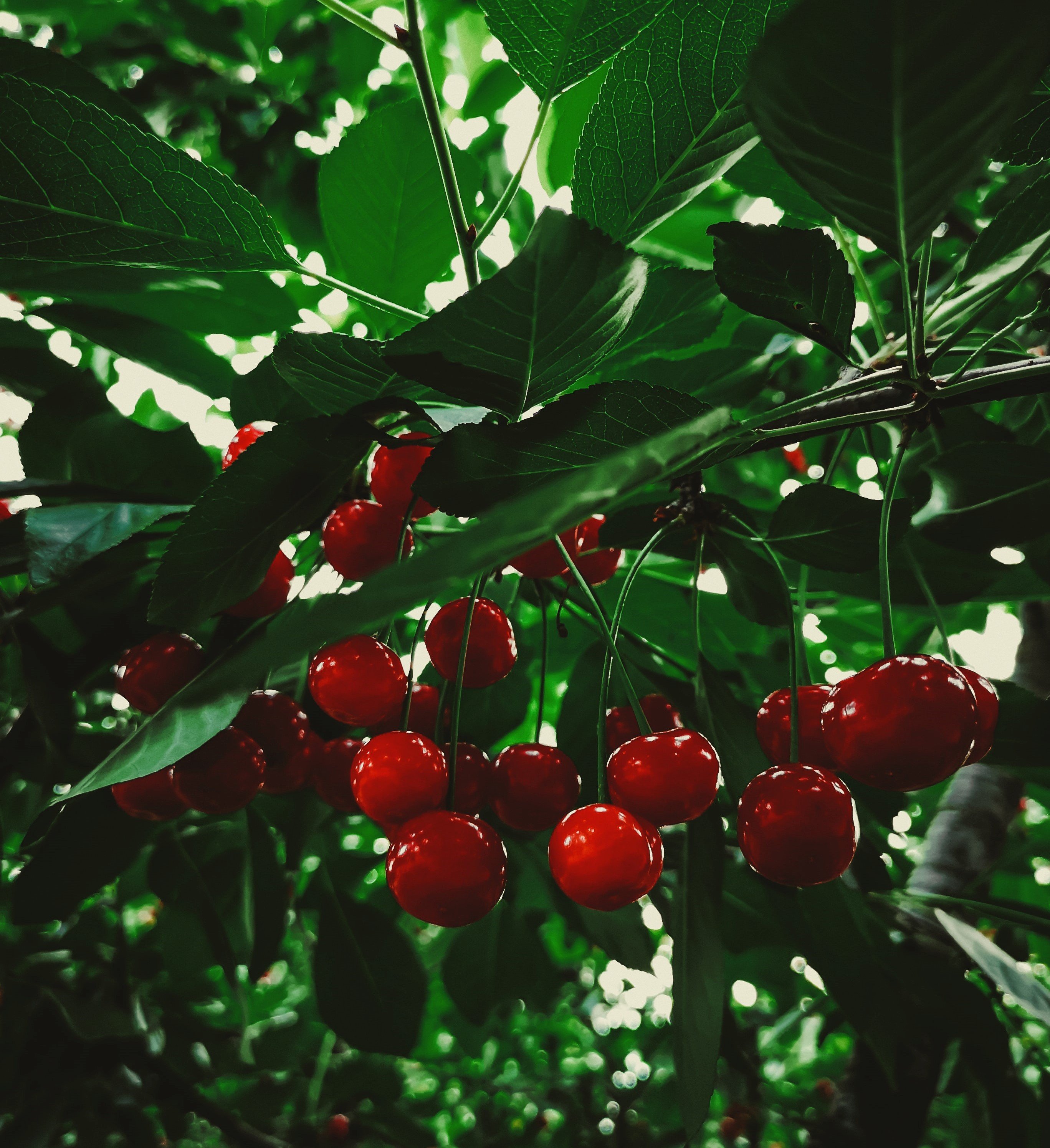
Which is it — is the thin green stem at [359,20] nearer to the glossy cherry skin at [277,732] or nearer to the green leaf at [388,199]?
the green leaf at [388,199]

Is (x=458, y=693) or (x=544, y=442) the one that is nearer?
(x=544, y=442)

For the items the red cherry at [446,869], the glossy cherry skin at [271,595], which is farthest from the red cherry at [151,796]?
the red cherry at [446,869]

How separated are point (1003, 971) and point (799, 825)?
0.63 m

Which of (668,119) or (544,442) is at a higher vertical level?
(668,119)

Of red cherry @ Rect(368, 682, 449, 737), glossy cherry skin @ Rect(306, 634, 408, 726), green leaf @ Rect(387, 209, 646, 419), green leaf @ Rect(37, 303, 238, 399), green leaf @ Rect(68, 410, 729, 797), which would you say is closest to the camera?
green leaf @ Rect(68, 410, 729, 797)

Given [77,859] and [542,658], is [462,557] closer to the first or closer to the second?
A: [542,658]

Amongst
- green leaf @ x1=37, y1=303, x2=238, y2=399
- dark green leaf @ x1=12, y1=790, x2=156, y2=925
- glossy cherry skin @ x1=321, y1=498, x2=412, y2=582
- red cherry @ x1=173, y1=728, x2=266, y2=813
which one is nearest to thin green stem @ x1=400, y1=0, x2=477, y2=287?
glossy cherry skin @ x1=321, y1=498, x2=412, y2=582

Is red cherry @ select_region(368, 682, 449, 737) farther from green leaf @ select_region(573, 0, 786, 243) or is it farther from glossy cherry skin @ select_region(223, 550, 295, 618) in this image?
green leaf @ select_region(573, 0, 786, 243)

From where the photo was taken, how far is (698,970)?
0.75 m

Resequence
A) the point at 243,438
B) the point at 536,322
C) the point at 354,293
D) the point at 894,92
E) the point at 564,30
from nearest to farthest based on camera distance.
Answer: the point at 894,92 → the point at 536,322 → the point at 564,30 → the point at 354,293 → the point at 243,438

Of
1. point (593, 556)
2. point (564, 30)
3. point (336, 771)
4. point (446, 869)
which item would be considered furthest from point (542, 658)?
point (564, 30)

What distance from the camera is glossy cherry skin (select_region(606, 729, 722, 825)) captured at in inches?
24.6

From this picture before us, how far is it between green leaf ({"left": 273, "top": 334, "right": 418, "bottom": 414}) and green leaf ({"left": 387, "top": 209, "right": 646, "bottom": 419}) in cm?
9

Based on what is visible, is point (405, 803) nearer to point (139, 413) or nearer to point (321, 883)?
point (321, 883)
